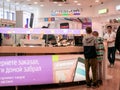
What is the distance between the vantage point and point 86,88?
16.4 feet

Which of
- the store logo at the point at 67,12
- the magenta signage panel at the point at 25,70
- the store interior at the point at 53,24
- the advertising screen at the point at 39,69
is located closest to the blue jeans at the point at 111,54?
the store interior at the point at 53,24

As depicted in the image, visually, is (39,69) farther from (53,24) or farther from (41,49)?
(53,24)

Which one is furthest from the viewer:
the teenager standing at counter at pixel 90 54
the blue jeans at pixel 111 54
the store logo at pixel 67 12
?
the store logo at pixel 67 12

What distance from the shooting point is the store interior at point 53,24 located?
508 cm

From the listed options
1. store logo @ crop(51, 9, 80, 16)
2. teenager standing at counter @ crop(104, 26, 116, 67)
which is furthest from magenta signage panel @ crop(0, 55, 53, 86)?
store logo @ crop(51, 9, 80, 16)

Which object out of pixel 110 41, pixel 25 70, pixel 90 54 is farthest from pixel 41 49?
pixel 110 41

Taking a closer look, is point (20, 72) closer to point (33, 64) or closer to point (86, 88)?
point (33, 64)

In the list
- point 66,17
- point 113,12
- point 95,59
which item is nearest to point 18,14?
point 95,59

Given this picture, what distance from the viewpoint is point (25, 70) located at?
4.75 m

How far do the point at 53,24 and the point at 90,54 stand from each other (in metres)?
13.3

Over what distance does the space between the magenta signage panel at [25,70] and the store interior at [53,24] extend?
11 centimetres

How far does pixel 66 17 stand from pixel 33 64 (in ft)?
43.5

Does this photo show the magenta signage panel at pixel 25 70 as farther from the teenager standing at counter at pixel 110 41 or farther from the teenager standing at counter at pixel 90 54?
the teenager standing at counter at pixel 110 41

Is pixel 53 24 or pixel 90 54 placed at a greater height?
pixel 53 24
